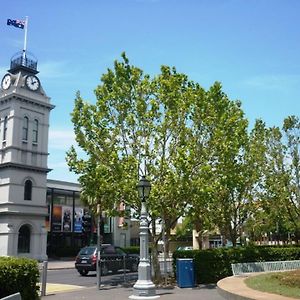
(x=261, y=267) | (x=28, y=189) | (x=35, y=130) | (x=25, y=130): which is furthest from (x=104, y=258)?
(x=35, y=130)

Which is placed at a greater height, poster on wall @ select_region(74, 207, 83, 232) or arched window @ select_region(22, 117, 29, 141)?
arched window @ select_region(22, 117, 29, 141)

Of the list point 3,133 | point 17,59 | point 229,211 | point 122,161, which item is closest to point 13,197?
point 3,133

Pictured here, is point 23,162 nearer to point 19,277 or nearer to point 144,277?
point 144,277

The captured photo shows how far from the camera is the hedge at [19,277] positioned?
36.2ft

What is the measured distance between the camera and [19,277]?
11398mm

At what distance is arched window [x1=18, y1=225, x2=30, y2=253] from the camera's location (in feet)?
138

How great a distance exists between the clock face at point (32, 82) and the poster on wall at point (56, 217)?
13602 mm

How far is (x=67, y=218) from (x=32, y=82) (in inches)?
630

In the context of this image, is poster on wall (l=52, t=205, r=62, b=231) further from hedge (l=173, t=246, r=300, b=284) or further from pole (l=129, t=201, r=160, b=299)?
pole (l=129, t=201, r=160, b=299)

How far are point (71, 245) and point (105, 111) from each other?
3640 centimetres

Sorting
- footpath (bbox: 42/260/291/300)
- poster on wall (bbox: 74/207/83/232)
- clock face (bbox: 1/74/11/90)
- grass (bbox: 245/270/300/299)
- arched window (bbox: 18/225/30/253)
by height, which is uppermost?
clock face (bbox: 1/74/11/90)

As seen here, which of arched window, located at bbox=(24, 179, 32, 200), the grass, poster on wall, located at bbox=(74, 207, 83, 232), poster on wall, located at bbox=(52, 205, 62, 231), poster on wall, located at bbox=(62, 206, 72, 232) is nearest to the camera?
the grass

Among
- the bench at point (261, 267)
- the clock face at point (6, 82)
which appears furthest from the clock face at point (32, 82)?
the bench at point (261, 267)

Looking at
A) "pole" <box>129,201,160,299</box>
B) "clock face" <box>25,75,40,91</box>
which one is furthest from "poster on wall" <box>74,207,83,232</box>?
"pole" <box>129,201,160,299</box>
